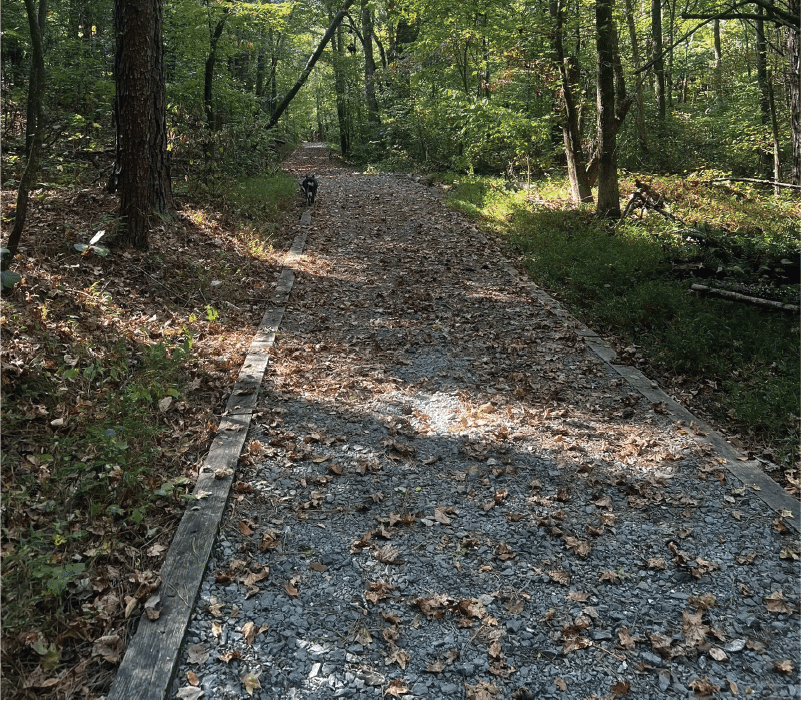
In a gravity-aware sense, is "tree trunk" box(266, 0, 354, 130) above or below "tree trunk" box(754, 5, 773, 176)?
above

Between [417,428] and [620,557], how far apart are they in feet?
6.44

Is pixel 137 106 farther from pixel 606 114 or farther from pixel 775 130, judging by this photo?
pixel 775 130

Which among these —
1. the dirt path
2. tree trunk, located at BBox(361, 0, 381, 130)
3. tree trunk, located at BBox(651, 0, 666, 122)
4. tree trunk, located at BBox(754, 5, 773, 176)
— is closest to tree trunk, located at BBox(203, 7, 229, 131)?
the dirt path

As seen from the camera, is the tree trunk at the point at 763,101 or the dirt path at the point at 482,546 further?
the tree trunk at the point at 763,101

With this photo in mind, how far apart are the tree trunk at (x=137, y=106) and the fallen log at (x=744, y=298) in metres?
6.78

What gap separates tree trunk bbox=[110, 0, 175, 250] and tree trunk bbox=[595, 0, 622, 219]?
23.3 ft

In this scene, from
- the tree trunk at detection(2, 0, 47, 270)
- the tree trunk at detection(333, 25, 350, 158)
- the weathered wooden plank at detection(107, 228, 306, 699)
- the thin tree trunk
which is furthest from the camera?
the tree trunk at detection(333, 25, 350, 158)

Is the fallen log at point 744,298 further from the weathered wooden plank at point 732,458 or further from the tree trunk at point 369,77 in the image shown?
the tree trunk at point 369,77

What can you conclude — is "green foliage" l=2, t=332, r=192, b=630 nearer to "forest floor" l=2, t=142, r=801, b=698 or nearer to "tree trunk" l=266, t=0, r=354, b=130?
"forest floor" l=2, t=142, r=801, b=698

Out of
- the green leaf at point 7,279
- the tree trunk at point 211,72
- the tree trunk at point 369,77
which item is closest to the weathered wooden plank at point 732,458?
the green leaf at point 7,279

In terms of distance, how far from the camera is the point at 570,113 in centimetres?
1236

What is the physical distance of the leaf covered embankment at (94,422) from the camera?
2.73 meters

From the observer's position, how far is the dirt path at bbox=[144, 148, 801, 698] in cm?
274

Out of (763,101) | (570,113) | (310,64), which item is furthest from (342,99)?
(570,113)
